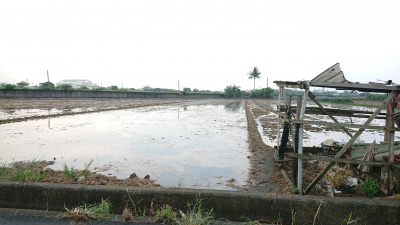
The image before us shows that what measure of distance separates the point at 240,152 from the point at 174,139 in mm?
3025

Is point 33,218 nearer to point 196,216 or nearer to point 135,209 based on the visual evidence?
point 135,209

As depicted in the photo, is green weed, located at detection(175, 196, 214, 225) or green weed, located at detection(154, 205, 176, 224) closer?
green weed, located at detection(175, 196, 214, 225)

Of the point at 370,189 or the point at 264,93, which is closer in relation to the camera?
the point at 370,189

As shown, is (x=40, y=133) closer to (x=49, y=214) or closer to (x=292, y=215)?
(x=49, y=214)

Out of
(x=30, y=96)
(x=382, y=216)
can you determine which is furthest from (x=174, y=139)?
(x=30, y=96)

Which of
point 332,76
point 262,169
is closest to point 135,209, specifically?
point 262,169

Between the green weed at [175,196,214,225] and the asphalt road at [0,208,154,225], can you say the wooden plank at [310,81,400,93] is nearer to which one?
the green weed at [175,196,214,225]

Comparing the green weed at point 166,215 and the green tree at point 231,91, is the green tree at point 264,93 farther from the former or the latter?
the green weed at point 166,215

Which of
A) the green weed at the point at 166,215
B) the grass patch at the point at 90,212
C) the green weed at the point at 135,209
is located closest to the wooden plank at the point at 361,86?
the green weed at the point at 166,215

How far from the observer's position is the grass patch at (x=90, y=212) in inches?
143

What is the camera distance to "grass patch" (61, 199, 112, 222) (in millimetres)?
3637

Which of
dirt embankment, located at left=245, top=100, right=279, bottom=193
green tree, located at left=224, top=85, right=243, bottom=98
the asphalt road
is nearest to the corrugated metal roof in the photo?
dirt embankment, located at left=245, top=100, right=279, bottom=193

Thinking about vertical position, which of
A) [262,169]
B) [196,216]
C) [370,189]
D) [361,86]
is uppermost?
[361,86]

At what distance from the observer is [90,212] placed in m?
3.67
